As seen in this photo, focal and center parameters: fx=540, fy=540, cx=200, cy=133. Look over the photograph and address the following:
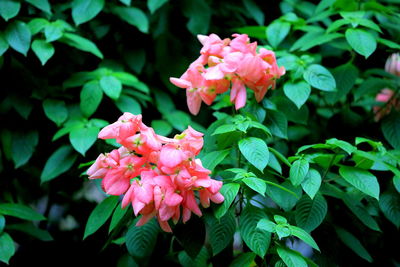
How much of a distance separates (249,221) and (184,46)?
131 cm

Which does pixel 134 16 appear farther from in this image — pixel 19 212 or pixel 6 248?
pixel 6 248

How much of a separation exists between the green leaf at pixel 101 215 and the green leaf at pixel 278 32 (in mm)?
936

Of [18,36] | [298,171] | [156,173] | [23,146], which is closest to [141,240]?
[156,173]

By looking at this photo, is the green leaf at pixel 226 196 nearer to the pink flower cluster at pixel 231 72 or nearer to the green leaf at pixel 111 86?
the pink flower cluster at pixel 231 72

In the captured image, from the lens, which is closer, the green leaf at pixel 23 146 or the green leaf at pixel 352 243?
the green leaf at pixel 352 243

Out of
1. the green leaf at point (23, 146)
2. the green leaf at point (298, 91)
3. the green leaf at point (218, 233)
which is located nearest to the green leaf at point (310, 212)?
the green leaf at point (218, 233)

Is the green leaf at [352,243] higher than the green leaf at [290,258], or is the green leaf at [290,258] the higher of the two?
the green leaf at [290,258]

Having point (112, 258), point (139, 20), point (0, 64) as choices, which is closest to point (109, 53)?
point (139, 20)

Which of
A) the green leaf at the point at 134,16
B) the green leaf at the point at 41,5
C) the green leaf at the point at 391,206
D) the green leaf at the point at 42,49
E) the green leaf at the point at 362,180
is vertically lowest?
the green leaf at the point at 391,206

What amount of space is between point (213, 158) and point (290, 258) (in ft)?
1.16

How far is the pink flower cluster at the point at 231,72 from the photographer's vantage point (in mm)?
1527

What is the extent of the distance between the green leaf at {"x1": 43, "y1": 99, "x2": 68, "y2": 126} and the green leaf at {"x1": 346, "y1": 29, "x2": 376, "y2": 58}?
108cm

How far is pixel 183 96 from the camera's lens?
256 centimetres

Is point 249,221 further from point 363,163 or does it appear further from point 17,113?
point 17,113
